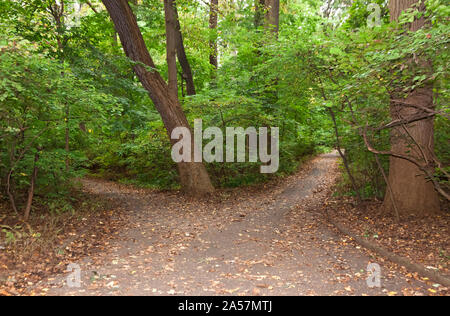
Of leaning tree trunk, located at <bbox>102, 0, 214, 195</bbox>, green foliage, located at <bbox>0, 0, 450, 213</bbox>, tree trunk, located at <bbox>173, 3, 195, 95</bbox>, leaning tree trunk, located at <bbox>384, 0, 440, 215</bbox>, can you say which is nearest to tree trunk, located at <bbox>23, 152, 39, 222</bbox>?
green foliage, located at <bbox>0, 0, 450, 213</bbox>

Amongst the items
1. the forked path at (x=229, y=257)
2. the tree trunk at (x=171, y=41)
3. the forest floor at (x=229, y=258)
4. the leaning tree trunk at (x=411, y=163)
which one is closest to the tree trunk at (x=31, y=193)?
the forest floor at (x=229, y=258)

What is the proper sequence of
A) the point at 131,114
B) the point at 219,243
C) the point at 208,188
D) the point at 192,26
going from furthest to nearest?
→ the point at 192,26 → the point at 208,188 → the point at 131,114 → the point at 219,243

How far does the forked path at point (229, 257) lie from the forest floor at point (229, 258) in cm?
1

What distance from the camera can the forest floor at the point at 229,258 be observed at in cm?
392

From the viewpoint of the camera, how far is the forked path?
3.94m

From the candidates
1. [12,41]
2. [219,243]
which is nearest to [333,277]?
[219,243]

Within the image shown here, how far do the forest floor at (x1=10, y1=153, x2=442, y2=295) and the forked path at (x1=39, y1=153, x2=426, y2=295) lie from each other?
0.5 inches

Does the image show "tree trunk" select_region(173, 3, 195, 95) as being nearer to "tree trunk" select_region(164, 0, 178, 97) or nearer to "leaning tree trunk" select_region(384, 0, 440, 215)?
"tree trunk" select_region(164, 0, 178, 97)

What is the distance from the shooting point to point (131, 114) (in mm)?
9320

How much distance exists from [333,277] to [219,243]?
2.26 meters

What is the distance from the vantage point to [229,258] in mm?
5082

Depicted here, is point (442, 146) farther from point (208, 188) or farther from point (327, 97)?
point (208, 188)

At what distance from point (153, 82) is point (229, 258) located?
6.06 meters

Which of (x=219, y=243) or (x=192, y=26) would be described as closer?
(x=219, y=243)
